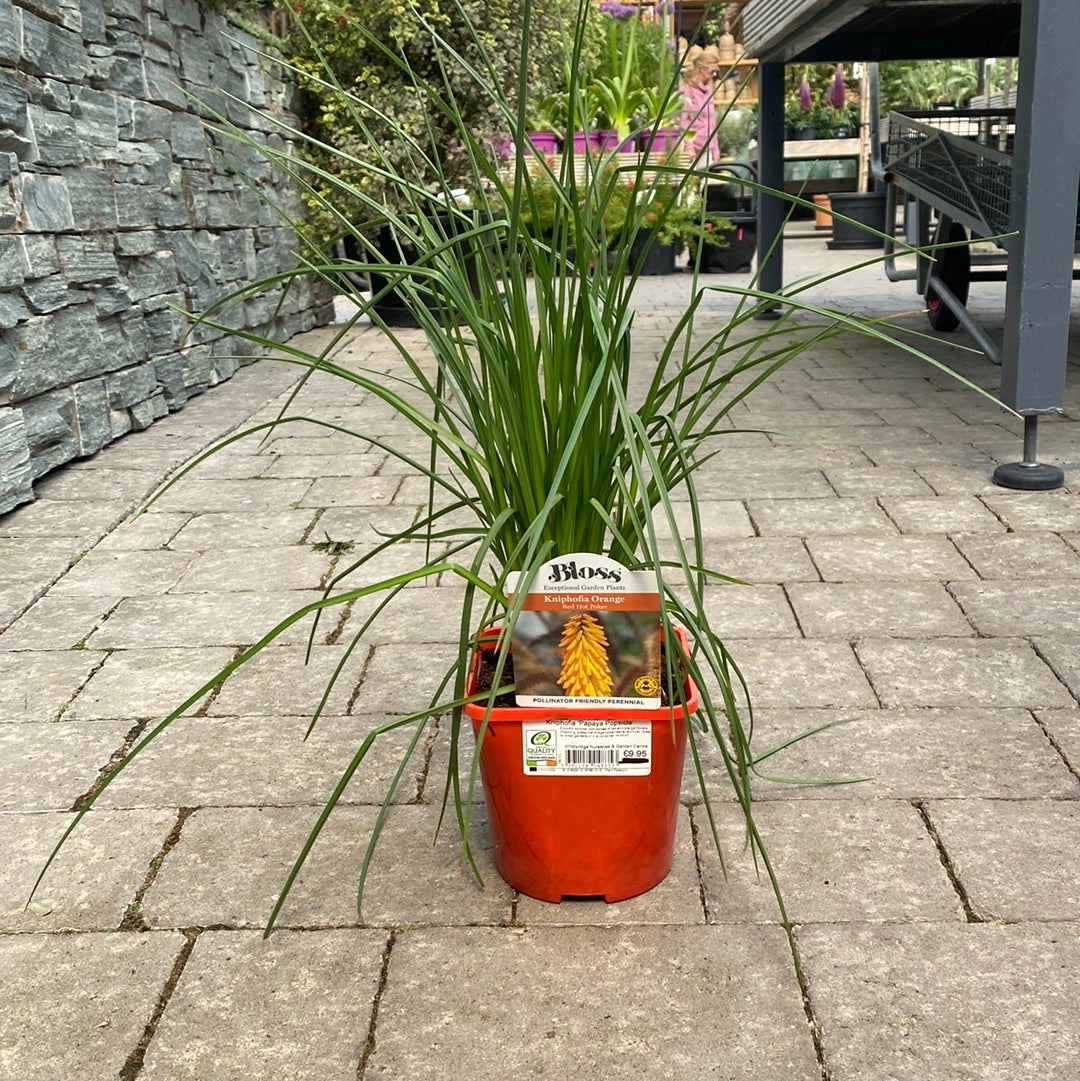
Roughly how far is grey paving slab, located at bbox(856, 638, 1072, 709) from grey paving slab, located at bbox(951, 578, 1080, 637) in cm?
8

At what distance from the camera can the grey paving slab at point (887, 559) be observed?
2689 mm

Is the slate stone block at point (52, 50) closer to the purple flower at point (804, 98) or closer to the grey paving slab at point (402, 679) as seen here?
the grey paving slab at point (402, 679)

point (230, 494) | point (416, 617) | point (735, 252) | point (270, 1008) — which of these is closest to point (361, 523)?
point (230, 494)

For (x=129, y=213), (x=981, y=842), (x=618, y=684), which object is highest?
(x=129, y=213)

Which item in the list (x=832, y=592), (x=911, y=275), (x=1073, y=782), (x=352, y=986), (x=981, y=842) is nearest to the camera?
(x=352, y=986)

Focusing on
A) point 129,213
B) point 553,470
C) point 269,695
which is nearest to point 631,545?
point 553,470

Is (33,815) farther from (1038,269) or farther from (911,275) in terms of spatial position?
(911,275)

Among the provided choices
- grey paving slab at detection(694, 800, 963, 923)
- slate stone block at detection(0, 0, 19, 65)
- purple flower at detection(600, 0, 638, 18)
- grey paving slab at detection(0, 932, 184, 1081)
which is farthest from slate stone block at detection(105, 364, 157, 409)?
purple flower at detection(600, 0, 638, 18)

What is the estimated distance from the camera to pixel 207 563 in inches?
115

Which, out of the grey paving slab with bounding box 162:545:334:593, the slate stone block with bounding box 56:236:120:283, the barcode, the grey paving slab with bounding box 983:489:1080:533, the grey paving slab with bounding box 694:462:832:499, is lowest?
the grey paving slab with bounding box 983:489:1080:533

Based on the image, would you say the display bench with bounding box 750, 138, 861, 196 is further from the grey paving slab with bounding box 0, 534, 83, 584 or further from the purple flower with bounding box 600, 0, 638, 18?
the grey paving slab with bounding box 0, 534, 83, 584

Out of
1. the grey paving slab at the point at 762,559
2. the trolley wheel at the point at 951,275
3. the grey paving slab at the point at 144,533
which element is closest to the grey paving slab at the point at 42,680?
the grey paving slab at the point at 144,533

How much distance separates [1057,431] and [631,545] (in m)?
2.80

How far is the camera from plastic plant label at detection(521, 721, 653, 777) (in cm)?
144
